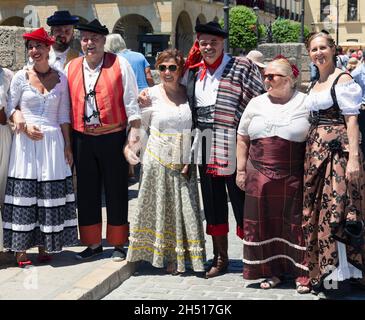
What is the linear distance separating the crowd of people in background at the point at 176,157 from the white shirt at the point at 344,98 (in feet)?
0.17

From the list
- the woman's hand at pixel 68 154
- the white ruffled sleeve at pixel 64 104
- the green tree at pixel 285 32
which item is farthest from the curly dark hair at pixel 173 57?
the green tree at pixel 285 32

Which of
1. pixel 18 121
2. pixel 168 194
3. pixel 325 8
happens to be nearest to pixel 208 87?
pixel 168 194

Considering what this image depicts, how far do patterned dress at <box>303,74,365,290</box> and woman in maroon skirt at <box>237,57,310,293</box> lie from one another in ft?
0.41

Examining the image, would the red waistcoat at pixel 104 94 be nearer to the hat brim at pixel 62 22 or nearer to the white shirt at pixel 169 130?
the white shirt at pixel 169 130

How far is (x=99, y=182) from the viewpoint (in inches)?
237

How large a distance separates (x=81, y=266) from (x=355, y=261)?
2.23 metres

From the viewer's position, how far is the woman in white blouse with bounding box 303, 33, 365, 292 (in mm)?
5047

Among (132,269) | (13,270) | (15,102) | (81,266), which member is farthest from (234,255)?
(15,102)

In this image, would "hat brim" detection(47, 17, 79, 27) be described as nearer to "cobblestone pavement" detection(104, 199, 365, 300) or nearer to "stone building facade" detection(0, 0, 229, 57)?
"cobblestone pavement" detection(104, 199, 365, 300)

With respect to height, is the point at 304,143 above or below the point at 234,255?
above

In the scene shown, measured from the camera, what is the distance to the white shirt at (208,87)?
5.61 metres

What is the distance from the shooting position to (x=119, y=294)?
5.50 m
